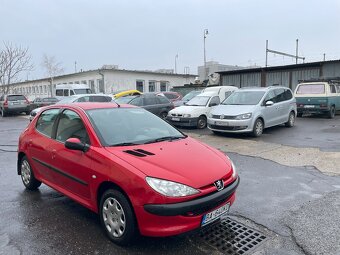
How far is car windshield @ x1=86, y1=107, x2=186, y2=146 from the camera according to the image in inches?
155

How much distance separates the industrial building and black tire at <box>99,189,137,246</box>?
18.6 meters

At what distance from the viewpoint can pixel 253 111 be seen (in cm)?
1041

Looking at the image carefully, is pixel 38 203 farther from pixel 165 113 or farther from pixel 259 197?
pixel 165 113

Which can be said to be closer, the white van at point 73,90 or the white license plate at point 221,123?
the white license plate at point 221,123

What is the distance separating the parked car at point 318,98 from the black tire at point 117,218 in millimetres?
14298

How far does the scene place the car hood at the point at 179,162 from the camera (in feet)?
10.6

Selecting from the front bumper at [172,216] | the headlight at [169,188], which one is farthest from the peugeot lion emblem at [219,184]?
the headlight at [169,188]

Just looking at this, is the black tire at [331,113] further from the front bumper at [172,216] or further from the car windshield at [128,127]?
the front bumper at [172,216]

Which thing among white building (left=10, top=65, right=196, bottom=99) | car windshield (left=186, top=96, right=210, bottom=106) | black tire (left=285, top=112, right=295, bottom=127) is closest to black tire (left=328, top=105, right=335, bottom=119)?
black tire (left=285, top=112, right=295, bottom=127)

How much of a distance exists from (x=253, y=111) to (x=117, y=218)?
792 cm

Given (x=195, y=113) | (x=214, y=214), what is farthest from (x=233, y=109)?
(x=214, y=214)

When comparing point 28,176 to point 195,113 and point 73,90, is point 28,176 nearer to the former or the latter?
point 195,113

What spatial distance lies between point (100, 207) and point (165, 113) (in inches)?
464

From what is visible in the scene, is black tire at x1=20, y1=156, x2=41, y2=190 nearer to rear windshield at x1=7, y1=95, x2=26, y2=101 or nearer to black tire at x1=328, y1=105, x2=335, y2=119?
black tire at x1=328, y1=105, x2=335, y2=119
